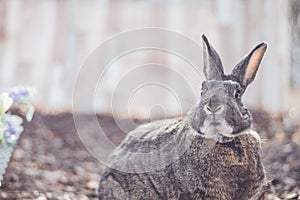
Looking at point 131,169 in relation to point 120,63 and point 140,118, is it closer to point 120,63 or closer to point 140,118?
point 140,118

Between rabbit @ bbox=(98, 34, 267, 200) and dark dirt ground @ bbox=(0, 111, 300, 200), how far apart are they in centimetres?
25

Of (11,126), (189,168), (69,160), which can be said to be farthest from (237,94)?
(69,160)

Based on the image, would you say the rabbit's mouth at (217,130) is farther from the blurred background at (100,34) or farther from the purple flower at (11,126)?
the blurred background at (100,34)

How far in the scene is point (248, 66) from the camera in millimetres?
1569

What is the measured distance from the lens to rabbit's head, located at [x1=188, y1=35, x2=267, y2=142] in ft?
4.83

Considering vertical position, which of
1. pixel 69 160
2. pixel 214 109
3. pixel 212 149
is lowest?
pixel 69 160

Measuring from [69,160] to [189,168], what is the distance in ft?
4.21

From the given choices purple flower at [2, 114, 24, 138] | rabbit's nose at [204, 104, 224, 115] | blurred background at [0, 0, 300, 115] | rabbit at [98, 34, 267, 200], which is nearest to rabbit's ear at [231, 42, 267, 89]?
rabbit at [98, 34, 267, 200]

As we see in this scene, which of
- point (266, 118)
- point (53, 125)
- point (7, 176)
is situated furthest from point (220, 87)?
point (53, 125)

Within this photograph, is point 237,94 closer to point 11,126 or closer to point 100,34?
point 11,126

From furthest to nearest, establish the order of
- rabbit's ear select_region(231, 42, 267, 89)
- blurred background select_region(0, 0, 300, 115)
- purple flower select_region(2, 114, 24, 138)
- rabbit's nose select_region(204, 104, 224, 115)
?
1. blurred background select_region(0, 0, 300, 115)
2. purple flower select_region(2, 114, 24, 138)
3. rabbit's ear select_region(231, 42, 267, 89)
4. rabbit's nose select_region(204, 104, 224, 115)

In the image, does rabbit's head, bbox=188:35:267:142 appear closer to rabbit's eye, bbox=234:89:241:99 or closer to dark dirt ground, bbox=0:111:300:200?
rabbit's eye, bbox=234:89:241:99

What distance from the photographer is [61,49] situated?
14.1ft

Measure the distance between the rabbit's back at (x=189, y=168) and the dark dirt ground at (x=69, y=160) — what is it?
242mm
